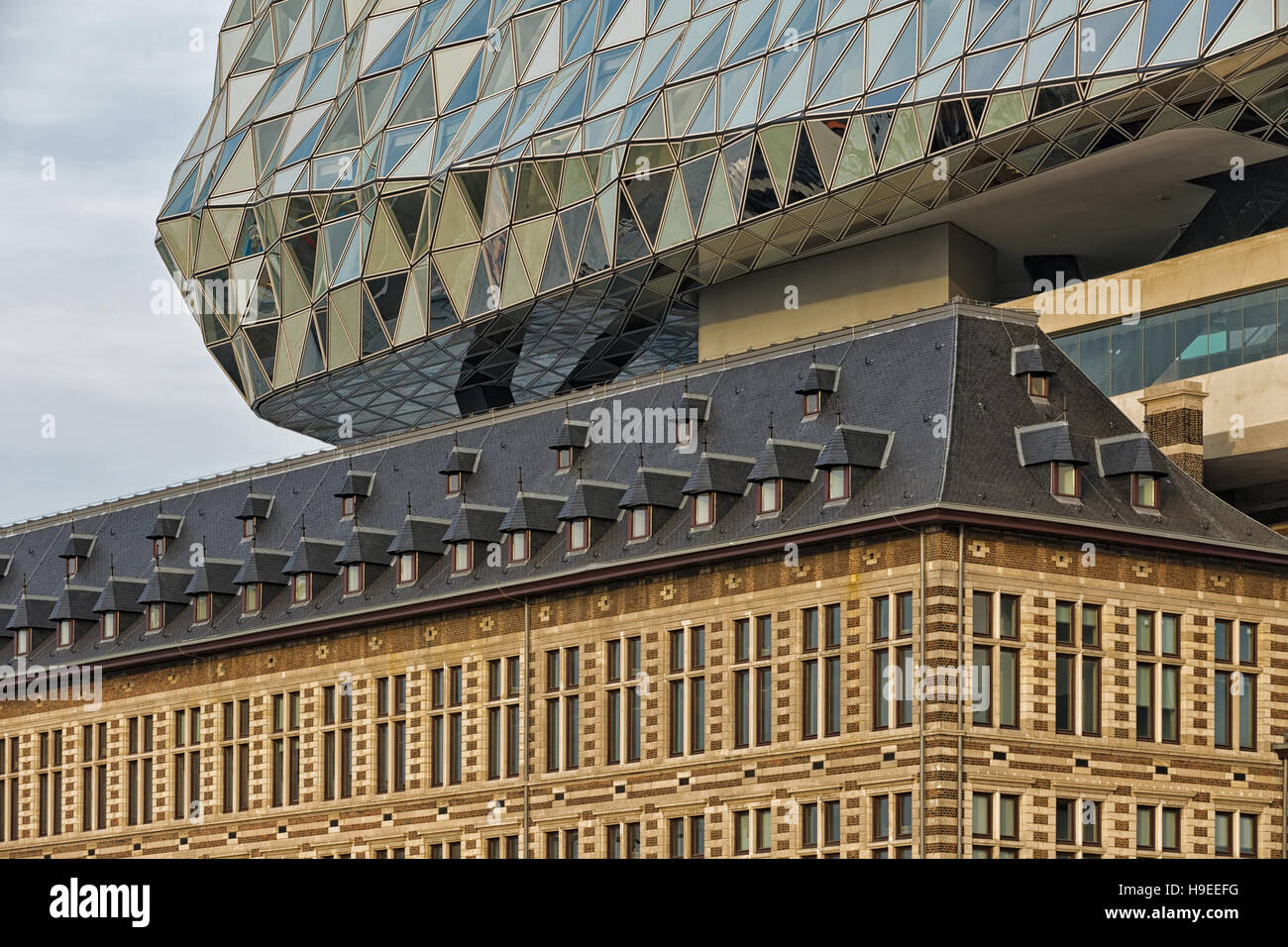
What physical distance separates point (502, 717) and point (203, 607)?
13.9 m

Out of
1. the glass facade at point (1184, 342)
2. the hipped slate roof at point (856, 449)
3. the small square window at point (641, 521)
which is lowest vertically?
the small square window at point (641, 521)

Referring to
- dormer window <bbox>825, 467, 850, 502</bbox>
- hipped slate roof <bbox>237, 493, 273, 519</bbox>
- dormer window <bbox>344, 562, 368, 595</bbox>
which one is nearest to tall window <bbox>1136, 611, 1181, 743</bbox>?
dormer window <bbox>825, 467, 850, 502</bbox>

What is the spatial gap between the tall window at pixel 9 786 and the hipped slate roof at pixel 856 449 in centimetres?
3410

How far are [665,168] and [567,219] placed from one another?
5.32 meters

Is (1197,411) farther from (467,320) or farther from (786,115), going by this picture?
(467,320)

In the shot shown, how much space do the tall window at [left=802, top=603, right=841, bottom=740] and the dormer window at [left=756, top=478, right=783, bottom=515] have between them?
2.70 m

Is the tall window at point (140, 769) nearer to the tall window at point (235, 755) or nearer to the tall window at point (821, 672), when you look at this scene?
the tall window at point (235, 755)

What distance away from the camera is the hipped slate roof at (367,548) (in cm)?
6769

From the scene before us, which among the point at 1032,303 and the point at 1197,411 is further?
the point at 1032,303

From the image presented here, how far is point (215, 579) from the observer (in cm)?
7306

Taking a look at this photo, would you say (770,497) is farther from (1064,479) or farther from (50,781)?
(50,781)

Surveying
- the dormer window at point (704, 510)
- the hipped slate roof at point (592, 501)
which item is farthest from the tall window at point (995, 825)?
the hipped slate roof at point (592, 501)
